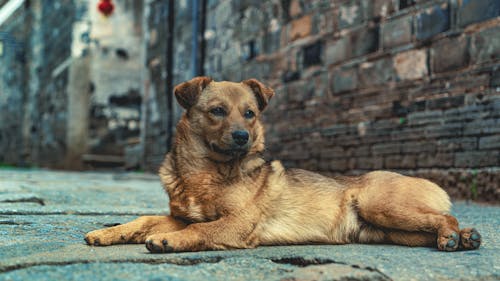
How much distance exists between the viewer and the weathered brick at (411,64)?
566 centimetres

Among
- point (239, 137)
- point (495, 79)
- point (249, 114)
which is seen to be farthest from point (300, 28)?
point (239, 137)

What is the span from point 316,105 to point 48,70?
1224 centimetres

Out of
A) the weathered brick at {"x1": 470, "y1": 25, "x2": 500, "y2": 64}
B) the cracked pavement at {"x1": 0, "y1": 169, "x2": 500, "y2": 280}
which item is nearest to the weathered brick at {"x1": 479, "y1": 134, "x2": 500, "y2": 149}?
the weathered brick at {"x1": 470, "y1": 25, "x2": 500, "y2": 64}

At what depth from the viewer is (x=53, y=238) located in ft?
8.91

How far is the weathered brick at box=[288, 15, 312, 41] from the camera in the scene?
7.34m

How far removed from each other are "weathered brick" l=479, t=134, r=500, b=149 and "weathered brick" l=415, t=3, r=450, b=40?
3.83 ft

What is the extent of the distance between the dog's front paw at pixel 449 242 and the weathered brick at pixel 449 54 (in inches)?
122

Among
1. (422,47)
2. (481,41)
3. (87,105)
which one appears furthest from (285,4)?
(87,105)

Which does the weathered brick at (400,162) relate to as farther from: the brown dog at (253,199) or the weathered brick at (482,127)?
the brown dog at (253,199)

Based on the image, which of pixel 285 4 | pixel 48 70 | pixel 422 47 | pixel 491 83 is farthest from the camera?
pixel 48 70

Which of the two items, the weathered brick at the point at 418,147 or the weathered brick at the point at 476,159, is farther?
the weathered brick at the point at 418,147

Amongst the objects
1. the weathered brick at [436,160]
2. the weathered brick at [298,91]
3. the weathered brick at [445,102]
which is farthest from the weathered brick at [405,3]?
the weathered brick at [298,91]

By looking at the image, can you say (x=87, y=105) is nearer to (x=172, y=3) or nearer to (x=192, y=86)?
(x=172, y=3)

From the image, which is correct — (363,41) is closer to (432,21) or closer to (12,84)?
(432,21)
